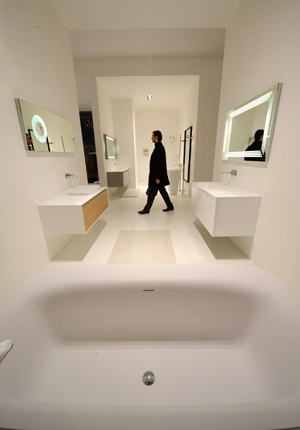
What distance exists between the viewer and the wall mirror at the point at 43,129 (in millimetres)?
1512

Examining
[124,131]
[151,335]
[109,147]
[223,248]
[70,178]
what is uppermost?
[124,131]

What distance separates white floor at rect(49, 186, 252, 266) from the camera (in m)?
2.03

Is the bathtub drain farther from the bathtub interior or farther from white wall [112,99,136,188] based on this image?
white wall [112,99,136,188]

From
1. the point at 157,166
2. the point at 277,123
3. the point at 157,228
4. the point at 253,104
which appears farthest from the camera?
the point at 157,166

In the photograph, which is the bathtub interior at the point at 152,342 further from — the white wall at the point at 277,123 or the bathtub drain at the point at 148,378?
the white wall at the point at 277,123

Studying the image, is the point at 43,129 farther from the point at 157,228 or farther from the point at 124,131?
the point at 124,131

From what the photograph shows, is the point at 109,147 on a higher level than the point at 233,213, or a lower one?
higher

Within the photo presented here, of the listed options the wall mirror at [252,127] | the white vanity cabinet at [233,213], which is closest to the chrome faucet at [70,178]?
the white vanity cabinet at [233,213]

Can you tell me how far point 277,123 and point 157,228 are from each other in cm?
191

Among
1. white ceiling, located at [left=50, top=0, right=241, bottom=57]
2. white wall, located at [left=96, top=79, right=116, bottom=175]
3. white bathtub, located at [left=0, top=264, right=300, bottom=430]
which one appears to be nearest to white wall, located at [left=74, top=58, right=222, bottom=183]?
white ceiling, located at [left=50, top=0, right=241, bottom=57]

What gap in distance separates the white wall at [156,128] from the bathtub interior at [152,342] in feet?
19.7

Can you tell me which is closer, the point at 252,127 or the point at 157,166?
the point at 252,127

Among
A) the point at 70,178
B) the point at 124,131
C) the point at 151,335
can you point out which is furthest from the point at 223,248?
the point at 124,131

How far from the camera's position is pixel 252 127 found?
69.9 inches
